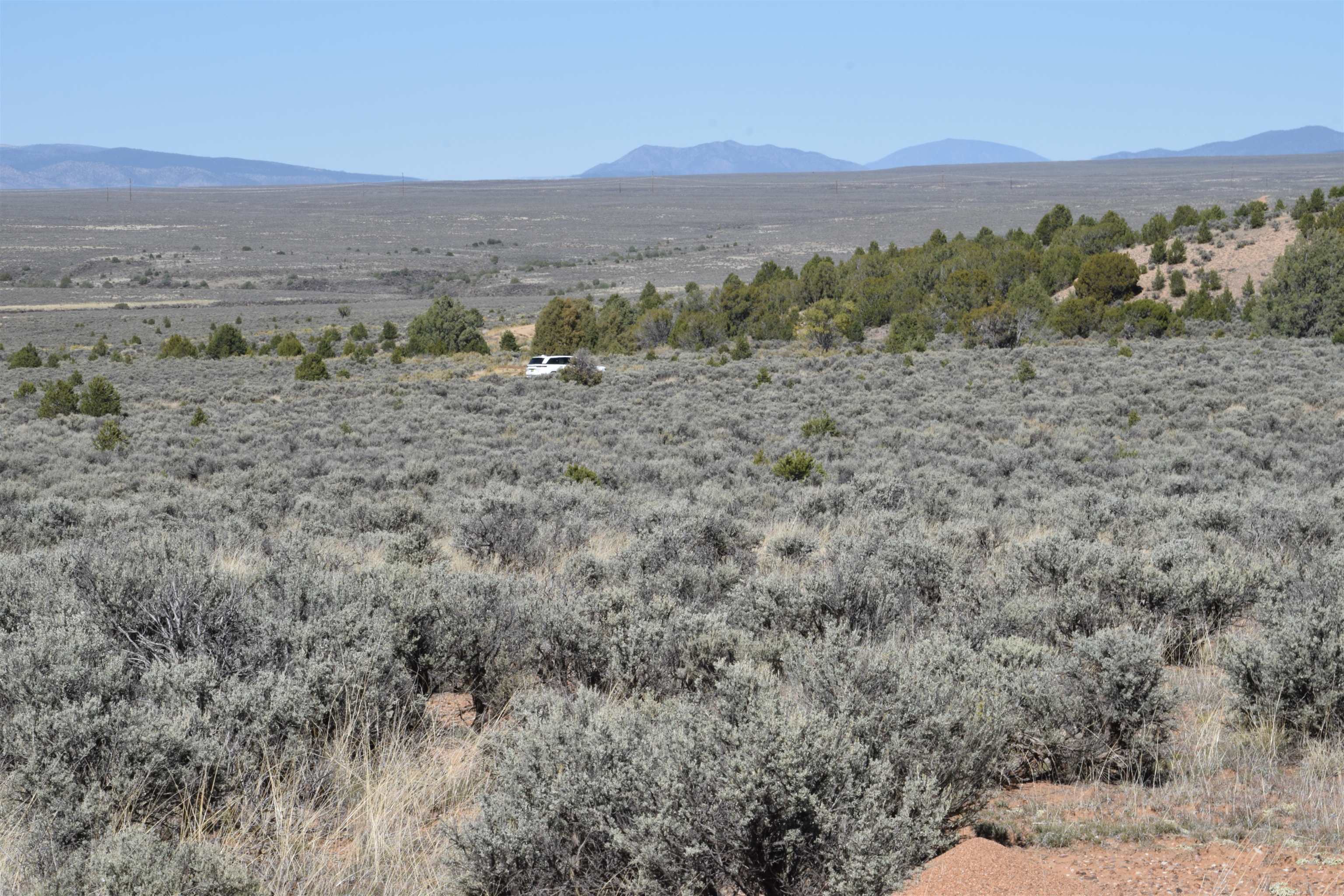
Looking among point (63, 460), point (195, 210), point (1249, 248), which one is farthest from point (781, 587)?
point (195, 210)

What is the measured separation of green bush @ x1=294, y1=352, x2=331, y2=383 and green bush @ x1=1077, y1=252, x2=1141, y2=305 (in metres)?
34.6

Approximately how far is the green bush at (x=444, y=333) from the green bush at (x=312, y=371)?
11.3m

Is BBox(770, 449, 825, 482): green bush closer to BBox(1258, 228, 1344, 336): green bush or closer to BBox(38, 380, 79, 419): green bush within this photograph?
BBox(38, 380, 79, 419): green bush

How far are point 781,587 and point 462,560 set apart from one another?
368 cm

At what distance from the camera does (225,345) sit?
4834 centimetres

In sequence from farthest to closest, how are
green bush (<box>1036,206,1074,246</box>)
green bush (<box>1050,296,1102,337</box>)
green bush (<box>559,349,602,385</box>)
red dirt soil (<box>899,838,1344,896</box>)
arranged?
green bush (<box>1036,206,1074,246</box>) < green bush (<box>1050,296,1102,337</box>) < green bush (<box>559,349,602,385</box>) < red dirt soil (<box>899,838,1344,896</box>)

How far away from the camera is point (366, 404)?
28234mm

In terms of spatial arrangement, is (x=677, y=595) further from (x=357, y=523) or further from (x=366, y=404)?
(x=366, y=404)

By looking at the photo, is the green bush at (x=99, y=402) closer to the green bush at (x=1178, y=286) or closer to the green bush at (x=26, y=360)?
the green bush at (x=26, y=360)

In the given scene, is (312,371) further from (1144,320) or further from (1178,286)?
(1178,286)

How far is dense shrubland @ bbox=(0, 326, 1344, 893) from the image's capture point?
10.2ft

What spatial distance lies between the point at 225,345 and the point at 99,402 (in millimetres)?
24036

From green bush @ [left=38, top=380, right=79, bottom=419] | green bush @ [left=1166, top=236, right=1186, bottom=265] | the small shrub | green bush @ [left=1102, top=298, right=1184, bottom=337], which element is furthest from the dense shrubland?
green bush @ [left=1166, top=236, right=1186, bottom=265]

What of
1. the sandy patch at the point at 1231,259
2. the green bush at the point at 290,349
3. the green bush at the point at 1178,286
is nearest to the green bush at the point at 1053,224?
the sandy patch at the point at 1231,259
